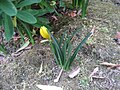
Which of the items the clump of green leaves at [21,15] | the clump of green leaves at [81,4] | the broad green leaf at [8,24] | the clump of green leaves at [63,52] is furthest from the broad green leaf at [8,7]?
the clump of green leaves at [81,4]

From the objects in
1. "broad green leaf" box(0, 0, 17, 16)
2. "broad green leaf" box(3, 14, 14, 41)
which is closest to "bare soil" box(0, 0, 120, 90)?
"broad green leaf" box(3, 14, 14, 41)

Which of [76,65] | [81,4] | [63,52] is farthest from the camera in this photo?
[81,4]

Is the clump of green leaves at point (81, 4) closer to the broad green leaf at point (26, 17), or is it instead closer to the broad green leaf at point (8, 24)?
the broad green leaf at point (26, 17)

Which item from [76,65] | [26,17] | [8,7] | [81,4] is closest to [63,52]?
[76,65]

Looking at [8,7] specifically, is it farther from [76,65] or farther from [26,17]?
[76,65]

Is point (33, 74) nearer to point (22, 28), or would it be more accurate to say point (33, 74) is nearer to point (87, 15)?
point (22, 28)

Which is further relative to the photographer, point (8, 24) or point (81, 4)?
point (81, 4)
